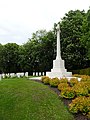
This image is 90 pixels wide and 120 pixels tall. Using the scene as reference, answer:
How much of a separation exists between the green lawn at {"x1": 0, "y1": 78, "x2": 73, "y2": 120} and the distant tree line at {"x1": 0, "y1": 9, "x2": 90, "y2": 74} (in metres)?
20.2

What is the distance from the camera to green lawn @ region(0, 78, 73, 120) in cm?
1025

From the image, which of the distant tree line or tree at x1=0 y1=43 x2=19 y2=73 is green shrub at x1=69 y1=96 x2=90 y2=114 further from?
tree at x1=0 y1=43 x2=19 y2=73

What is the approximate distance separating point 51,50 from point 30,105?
111 ft

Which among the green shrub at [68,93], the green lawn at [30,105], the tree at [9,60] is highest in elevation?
the tree at [9,60]

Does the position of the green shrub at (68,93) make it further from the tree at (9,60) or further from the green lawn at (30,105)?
the tree at (9,60)

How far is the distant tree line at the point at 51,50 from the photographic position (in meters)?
40.2

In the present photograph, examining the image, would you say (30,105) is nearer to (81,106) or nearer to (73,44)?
(81,106)

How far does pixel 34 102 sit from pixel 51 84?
14.1ft

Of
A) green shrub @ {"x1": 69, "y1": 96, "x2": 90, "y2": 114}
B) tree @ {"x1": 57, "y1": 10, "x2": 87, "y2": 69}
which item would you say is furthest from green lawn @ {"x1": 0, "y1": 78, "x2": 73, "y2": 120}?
tree @ {"x1": 57, "y1": 10, "x2": 87, "y2": 69}

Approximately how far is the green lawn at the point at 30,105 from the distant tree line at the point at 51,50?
20.2m

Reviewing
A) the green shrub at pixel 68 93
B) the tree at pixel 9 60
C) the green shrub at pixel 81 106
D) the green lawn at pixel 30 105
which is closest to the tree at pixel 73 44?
the tree at pixel 9 60

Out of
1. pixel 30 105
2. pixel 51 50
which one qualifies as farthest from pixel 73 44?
pixel 30 105

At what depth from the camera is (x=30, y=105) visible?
447 inches

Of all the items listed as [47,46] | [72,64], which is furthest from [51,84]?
[47,46]
